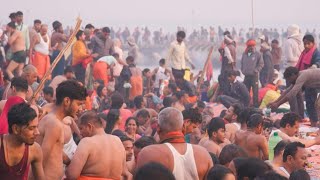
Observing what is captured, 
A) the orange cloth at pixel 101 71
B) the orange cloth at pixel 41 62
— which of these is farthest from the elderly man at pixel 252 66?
the orange cloth at pixel 41 62

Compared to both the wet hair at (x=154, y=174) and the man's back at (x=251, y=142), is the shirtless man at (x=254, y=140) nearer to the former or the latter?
the man's back at (x=251, y=142)

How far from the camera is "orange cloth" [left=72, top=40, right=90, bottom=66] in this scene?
21.0 meters

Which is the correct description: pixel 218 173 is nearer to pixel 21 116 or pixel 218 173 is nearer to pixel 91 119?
pixel 21 116

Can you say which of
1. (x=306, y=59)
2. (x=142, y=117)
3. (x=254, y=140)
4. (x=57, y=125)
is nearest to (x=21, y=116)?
(x=57, y=125)

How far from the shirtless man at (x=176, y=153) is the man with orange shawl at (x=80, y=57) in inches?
494

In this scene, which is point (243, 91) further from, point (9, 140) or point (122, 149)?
point (9, 140)

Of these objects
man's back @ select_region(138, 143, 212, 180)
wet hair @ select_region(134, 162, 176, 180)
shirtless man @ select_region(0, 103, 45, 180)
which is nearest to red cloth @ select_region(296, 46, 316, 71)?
man's back @ select_region(138, 143, 212, 180)

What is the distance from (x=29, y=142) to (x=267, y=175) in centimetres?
197

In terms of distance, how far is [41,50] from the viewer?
2055 centimetres

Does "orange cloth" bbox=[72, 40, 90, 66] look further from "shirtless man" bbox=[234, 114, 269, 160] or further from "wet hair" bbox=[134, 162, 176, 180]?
"wet hair" bbox=[134, 162, 176, 180]

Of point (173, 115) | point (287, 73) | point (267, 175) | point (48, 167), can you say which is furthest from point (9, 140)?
point (287, 73)

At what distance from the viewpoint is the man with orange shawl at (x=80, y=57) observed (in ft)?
69.1

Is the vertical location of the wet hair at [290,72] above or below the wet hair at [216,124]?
below

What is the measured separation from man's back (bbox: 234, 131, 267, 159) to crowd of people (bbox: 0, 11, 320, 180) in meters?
0.01
